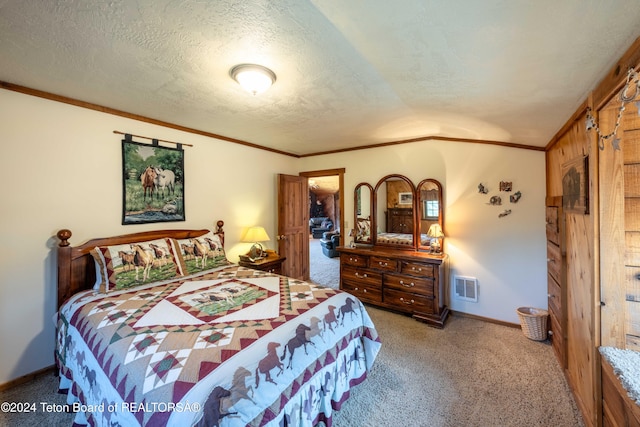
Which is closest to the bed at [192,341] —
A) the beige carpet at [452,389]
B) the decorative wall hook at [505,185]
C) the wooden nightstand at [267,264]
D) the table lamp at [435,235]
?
the beige carpet at [452,389]

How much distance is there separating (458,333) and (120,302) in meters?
3.30

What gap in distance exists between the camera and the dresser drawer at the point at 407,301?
306cm

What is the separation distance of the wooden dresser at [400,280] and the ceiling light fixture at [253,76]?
8.18 ft

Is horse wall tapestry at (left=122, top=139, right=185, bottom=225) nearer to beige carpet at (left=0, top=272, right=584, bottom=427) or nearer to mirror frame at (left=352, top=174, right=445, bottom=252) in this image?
beige carpet at (left=0, top=272, right=584, bottom=427)

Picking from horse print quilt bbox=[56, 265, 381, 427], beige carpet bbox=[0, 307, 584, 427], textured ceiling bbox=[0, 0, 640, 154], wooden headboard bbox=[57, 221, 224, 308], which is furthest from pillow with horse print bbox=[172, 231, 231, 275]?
textured ceiling bbox=[0, 0, 640, 154]

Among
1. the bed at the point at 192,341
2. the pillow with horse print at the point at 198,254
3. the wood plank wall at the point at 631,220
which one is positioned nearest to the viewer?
the bed at the point at 192,341

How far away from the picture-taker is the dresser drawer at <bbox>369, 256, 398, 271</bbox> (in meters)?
3.31

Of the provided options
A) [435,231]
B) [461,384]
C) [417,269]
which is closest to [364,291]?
[417,269]

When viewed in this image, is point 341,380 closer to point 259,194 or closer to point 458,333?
point 458,333

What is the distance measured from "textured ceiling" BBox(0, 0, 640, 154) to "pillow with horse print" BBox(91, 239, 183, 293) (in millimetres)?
1377

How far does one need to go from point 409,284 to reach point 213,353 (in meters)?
2.57

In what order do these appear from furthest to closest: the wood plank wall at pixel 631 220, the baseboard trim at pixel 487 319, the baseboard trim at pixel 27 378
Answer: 1. the baseboard trim at pixel 487 319
2. the baseboard trim at pixel 27 378
3. the wood plank wall at pixel 631 220

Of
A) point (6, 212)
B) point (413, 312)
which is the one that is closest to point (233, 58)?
point (6, 212)

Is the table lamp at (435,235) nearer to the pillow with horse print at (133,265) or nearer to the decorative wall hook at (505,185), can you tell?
the decorative wall hook at (505,185)
